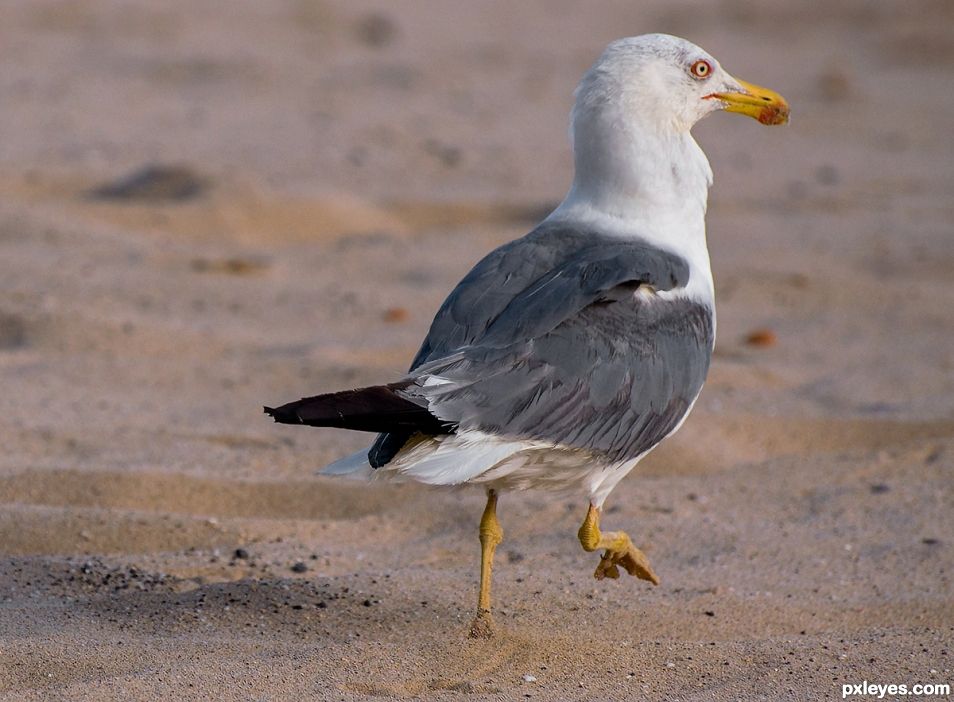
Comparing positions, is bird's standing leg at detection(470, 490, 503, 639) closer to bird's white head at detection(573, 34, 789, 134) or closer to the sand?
the sand

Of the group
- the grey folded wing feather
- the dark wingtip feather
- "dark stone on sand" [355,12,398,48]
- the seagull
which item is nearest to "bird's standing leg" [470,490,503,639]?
the seagull

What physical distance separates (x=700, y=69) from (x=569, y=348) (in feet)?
4.05

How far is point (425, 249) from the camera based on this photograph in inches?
356

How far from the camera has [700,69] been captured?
467cm

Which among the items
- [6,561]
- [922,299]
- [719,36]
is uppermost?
[719,36]

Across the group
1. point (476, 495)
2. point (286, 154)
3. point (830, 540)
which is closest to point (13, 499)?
point (476, 495)

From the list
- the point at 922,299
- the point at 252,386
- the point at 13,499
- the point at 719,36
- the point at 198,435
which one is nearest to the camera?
the point at 13,499

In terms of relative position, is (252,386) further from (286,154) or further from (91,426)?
(286,154)

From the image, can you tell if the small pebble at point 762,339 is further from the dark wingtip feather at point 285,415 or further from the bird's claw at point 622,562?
the dark wingtip feather at point 285,415

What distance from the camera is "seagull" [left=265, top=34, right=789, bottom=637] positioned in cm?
362

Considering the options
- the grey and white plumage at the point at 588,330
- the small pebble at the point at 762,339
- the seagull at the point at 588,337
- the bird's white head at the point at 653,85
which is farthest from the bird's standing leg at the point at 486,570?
the small pebble at the point at 762,339

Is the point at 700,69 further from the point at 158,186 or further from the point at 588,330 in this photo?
the point at 158,186

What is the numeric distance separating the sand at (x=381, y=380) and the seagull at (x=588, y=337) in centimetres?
47

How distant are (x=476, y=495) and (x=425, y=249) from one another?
12.4ft
